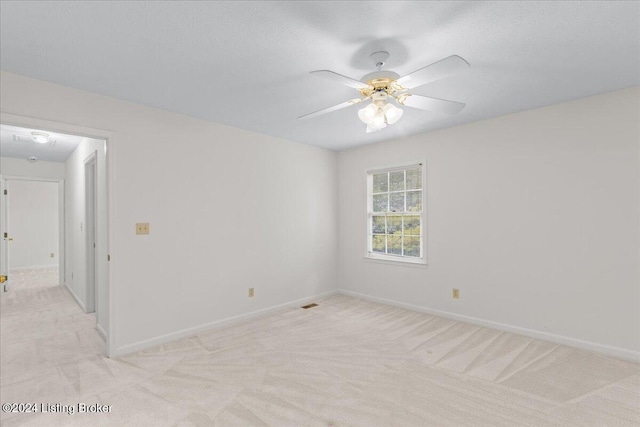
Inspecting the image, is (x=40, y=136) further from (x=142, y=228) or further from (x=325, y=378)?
(x=325, y=378)

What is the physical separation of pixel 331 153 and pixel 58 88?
3472 mm

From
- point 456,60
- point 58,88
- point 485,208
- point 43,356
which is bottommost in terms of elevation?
point 43,356

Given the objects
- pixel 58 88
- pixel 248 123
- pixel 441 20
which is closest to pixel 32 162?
pixel 58 88

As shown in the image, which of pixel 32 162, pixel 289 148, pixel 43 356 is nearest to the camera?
Result: pixel 43 356

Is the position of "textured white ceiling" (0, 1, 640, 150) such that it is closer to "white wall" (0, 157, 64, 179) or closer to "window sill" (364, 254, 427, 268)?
"window sill" (364, 254, 427, 268)

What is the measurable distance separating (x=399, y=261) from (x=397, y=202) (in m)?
0.86

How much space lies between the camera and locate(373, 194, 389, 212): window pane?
4.59m

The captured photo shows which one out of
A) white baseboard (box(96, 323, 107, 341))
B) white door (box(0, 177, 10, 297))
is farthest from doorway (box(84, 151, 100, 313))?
white door (box(0, 177, 10, 297))

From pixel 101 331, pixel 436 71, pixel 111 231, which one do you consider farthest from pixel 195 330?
pixel 436 71

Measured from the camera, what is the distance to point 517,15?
5.47ft

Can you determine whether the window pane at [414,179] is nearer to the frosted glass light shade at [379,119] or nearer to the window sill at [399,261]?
the window sill at [399,261]

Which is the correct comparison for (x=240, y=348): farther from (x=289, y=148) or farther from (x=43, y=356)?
(x=289, y=148)

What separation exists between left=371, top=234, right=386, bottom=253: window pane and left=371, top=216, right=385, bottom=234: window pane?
8 centimetres

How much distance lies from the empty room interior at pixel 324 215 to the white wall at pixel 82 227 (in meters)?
0.09
